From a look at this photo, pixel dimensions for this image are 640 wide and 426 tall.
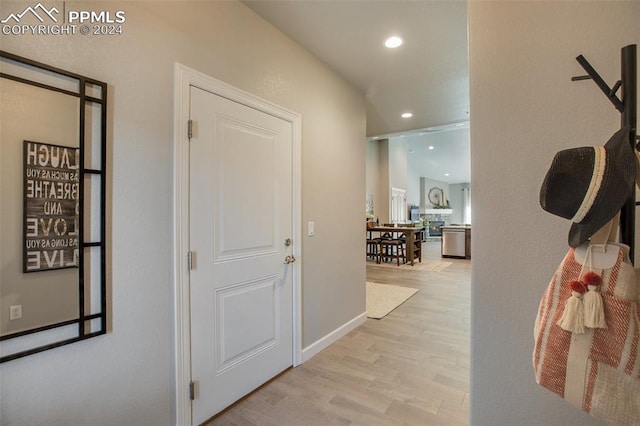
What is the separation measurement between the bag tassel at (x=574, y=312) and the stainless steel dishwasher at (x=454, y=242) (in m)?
7.84

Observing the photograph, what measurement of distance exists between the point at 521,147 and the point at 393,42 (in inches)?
71.2

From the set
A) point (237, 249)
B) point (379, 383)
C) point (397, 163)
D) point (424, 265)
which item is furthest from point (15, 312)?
point (397, 163)

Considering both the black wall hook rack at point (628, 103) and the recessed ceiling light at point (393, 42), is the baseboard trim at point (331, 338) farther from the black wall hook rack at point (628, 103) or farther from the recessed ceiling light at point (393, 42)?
the recessed ceiling light at point (393, 42)

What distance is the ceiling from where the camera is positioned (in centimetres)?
208

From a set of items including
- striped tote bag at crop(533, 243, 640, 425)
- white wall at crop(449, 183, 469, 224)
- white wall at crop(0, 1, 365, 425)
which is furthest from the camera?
white wall at crop(449, 183, 469, 224)

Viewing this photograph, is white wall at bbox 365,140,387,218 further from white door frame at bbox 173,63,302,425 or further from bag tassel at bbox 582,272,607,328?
bag tassel at bbox 582,272,607,328

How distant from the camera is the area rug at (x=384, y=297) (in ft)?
12.6

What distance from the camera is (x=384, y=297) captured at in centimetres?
448

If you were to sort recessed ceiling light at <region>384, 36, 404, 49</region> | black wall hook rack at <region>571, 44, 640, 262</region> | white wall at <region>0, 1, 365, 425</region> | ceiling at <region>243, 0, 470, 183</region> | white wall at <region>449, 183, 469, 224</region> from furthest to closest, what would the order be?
white wall at <region>449, 183, 469, 224</region> < recessed ceiling light at <region>384, 36, 404, 49</region> < ceiling at <region>243, 0, 470, 183</region> < white wall at <region>0, 1, 365, 425</region> < black wall hook rack at <region>571, 44, 640, 262</region>

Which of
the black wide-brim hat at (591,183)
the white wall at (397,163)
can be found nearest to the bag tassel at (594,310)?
the black wide-brim hat at (591,183)

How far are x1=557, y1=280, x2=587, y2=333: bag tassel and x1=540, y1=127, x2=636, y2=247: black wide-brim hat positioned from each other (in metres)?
0.11

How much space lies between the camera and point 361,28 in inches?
90.5

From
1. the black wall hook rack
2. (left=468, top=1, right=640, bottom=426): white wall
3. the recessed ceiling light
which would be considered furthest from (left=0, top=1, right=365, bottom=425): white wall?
the black wall hook rack

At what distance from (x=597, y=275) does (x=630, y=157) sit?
279 millimetres
